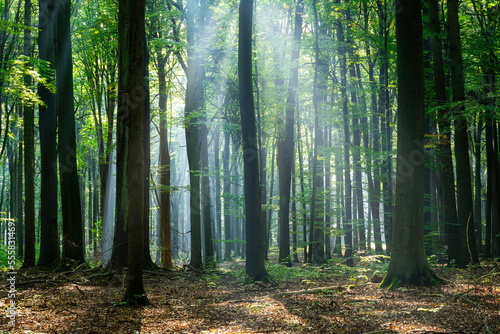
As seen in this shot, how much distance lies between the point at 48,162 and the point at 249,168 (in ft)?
20.0

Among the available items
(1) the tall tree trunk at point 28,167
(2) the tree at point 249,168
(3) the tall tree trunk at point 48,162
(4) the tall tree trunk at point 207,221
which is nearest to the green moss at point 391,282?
(2) the tree at point 249,168

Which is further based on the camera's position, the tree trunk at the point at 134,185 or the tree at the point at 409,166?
the tree at the point at 409,166

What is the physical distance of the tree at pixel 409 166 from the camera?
7.34 m

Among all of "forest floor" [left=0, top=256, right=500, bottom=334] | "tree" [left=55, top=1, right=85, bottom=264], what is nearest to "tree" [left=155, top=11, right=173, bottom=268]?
"tree" [left=55, top=1, right=85, bottom=264]

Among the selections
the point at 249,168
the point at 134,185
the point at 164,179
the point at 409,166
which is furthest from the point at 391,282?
the point at 164,179

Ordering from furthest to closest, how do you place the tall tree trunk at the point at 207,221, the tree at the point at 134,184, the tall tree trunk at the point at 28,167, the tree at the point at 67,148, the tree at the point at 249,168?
1. the tall tree trunk at the point at 207,221
2. the tall tree trunk at the point at 28,167
3. the tree at the point at 67,148
4. the tree at the point at 249,168
5. the tree at the point at 134,184

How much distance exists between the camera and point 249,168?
30.0ft

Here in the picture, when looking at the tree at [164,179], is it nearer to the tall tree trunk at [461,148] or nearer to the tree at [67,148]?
the tree at [67,148]

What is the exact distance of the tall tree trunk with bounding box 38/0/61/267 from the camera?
32.9ft

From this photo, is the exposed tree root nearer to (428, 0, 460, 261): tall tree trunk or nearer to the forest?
the forest

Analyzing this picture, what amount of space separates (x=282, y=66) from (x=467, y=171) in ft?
25.9

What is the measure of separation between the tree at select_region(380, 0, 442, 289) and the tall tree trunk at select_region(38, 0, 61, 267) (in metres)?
8.87

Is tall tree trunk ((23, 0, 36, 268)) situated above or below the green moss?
above

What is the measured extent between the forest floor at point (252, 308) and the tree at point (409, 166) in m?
0.44
